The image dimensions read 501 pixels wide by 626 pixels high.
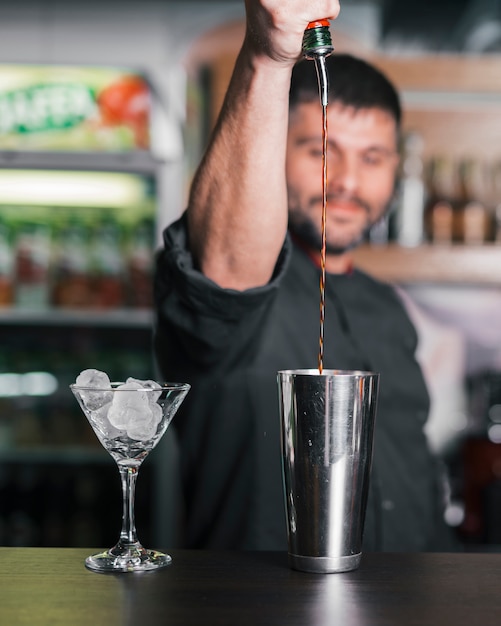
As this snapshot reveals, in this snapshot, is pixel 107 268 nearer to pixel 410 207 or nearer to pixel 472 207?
pixel 410 207

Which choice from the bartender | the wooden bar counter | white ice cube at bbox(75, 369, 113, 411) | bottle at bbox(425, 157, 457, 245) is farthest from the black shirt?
bottle at bbox(425, 157, 457, 245)

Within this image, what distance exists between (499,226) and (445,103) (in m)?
0.40

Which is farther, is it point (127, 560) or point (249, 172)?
point (249, 172)

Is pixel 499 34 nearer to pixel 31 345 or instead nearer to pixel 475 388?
pixel 475 388

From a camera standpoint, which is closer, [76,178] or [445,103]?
[445,103]

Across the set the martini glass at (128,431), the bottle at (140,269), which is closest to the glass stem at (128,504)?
the martini glass at (128,431)

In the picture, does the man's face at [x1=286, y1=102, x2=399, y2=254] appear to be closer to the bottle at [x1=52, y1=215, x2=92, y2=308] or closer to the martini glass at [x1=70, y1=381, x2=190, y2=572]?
the martini glass at [x1=70, y1=381, x2=190, y2=572]

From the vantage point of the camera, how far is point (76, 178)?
8.91ft

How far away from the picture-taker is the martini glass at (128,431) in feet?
2.63

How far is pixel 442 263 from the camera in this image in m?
2.36

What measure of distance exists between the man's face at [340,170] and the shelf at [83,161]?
3.35 ft

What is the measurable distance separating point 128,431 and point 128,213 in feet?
6.92

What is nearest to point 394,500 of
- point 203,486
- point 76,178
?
point 203,486

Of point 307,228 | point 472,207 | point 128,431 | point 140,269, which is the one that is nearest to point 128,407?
point 128,431
